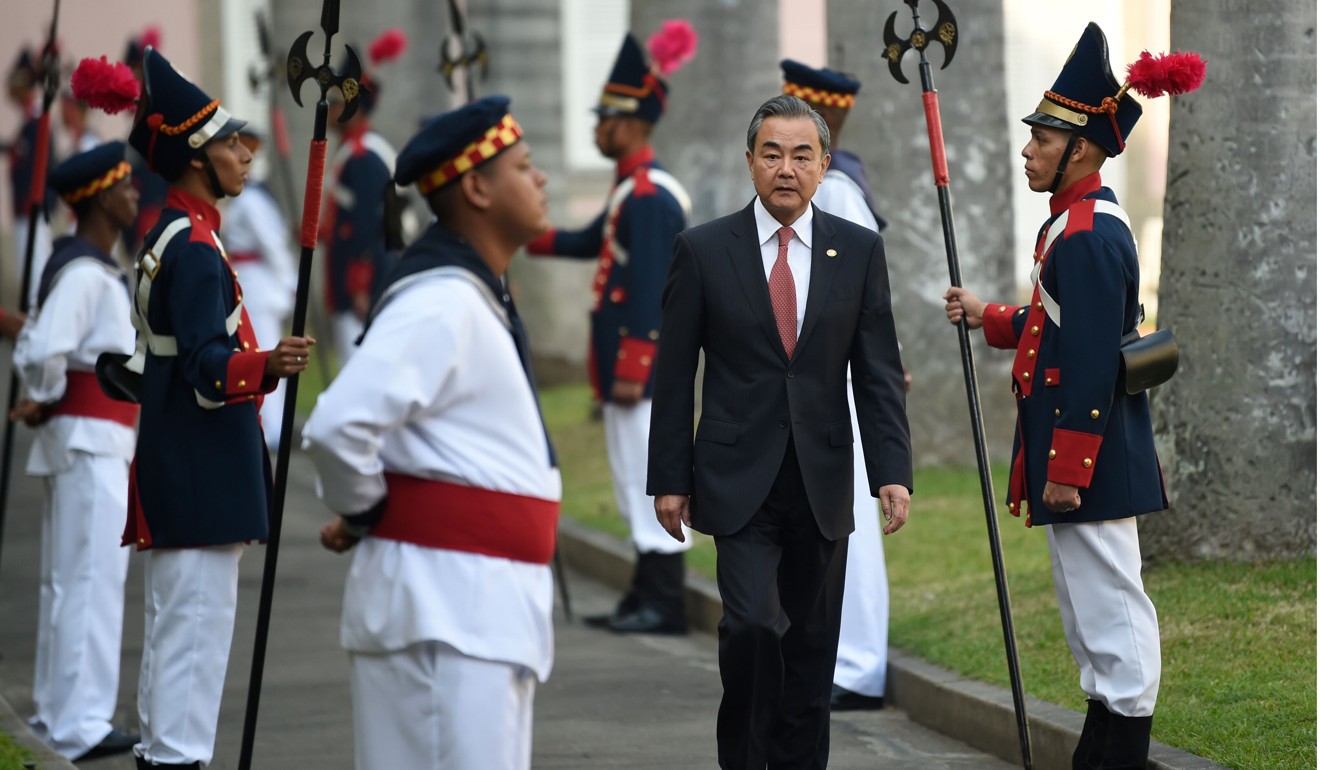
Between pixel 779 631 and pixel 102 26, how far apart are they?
79.7ft

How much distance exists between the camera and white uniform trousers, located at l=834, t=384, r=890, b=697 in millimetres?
7449

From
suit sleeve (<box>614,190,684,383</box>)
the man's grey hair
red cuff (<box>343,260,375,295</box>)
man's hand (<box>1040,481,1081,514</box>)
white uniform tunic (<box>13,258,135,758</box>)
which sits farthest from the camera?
red cuff (<box>343,260,375,295</box>)

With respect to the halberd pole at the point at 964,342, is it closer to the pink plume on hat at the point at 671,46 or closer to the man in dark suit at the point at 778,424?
the man in dark suit at the point at 778,424

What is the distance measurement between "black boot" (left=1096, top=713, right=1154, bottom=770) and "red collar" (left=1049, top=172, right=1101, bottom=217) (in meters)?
1.50

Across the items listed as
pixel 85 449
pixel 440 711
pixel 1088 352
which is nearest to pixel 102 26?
pixel 85 449

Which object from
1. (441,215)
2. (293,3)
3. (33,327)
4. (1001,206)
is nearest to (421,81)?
(293,3)

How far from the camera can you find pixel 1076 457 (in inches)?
225

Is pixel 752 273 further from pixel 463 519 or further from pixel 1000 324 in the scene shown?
pixel 463 519

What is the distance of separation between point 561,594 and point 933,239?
3.54 m

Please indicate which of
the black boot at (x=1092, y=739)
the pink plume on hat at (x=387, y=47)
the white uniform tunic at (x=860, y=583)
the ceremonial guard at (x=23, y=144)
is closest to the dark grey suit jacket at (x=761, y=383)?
the black boot at (x=1092, y=739)

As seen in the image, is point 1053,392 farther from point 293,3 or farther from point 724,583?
point 293,3

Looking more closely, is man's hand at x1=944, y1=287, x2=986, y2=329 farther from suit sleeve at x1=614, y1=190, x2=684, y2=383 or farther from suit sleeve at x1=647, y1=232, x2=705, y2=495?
suit sleeve at x1=614, y1=190, x2=684, y2=383

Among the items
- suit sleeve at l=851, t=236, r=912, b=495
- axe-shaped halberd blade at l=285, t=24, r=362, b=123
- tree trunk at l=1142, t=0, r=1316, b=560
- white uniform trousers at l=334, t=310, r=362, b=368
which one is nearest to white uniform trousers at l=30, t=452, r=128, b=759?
axe-shaped halberd blade at l=285, t=24, r=362, b=123

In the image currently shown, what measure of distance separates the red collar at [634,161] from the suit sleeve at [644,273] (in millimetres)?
185
